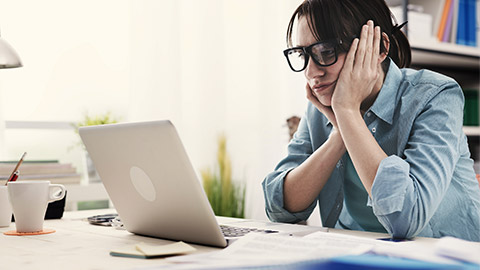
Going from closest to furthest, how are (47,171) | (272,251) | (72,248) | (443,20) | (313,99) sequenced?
(272,251), (72,248), (313,99), (47,171), (443,20)

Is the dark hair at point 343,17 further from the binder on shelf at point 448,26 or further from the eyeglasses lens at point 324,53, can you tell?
the binder on shelf at point 448,26

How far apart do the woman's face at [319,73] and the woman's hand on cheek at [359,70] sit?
0.06ft

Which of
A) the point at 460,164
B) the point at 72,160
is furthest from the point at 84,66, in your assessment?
the point at 460,164

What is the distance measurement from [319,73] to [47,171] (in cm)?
91

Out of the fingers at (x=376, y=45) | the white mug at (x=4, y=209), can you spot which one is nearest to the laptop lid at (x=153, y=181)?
the white mug at (x=4, y=209)

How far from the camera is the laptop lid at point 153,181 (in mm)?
844

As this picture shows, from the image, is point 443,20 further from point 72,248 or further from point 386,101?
point 72,248

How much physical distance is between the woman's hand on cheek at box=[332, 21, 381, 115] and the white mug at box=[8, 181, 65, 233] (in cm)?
68

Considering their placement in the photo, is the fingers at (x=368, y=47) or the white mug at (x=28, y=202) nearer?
the white mug at (x=28, y=202)

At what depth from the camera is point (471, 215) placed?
1251 millimetres

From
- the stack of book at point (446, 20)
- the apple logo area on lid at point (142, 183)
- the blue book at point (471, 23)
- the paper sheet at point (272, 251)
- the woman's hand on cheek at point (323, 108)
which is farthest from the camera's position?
the blue book at point (471, 23)

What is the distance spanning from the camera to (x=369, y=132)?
119 centimetres

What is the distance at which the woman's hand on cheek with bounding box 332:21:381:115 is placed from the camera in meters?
1.27

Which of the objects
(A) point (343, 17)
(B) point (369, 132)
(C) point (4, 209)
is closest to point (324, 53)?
(A) point (343, 17)
